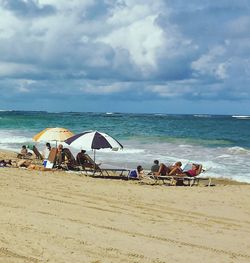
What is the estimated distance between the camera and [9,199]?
9.84 metres

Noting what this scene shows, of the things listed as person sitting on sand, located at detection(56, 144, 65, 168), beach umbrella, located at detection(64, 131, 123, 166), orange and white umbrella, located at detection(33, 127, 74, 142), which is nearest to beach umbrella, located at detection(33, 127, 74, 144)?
orange and white umbrella, located at detection(33, 127, 74, 142)

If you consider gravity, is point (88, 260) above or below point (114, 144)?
below

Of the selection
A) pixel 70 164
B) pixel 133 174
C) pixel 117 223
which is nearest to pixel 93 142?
pixel 133 174

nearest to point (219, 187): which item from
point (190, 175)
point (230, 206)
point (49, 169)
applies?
point (190, 175)

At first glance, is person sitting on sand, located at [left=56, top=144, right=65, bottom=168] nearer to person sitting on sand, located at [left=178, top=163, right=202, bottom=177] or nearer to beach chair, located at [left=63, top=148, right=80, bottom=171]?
beach chair, located at [left=63, top=148, right=80, bottom=171]

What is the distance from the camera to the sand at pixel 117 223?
6.62 meters

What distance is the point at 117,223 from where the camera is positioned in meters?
8.37

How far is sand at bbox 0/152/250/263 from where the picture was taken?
6.62 meters

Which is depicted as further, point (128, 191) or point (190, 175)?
point (190, 175)

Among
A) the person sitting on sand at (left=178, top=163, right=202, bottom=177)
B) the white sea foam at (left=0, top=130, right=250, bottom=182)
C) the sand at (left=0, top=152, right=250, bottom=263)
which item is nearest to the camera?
the sand at (left=0, top=152, right=250, bottom=263)

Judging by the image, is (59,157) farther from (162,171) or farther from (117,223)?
(117,223)

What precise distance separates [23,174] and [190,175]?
17.0 ft

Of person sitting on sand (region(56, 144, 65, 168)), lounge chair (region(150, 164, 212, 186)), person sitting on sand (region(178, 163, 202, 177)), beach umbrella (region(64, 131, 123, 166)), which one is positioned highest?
beach umbrella (region(64, 131, 123, 166))

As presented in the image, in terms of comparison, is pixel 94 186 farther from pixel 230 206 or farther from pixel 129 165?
pixel 129 165
